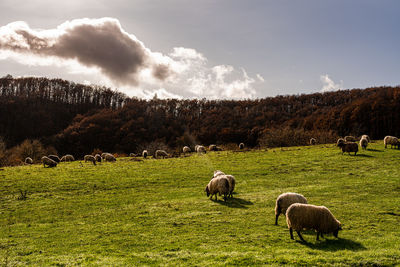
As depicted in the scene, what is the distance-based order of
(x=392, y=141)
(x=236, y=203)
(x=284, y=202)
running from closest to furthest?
(x=284, y=202), (x=236, y=203), (x=392, y=141)

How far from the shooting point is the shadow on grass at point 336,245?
10772 millimetres

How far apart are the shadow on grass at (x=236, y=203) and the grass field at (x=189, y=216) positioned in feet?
0.26

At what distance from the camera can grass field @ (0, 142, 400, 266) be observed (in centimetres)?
1070

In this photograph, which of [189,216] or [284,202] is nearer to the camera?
[284,202]

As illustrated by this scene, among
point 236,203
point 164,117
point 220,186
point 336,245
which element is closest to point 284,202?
point 336,245

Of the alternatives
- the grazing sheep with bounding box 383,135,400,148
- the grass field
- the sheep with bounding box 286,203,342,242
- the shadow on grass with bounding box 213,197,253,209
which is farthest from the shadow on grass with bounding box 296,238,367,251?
the grazing sheep with bounding box 383,135,400,148

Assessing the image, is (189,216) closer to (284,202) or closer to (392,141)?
(284,202)

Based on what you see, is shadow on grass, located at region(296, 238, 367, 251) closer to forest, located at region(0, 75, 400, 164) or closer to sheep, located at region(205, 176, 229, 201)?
sheep, located at region(205, 176, 229, 201)

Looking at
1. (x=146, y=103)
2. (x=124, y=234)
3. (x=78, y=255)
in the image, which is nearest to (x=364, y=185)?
(x=124, y=234)

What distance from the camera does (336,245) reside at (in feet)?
36.6

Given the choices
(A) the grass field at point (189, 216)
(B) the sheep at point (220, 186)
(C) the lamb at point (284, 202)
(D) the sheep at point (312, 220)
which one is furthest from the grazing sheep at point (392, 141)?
(D) the sheep at point (312, 220)

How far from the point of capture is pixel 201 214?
17047 millimetres

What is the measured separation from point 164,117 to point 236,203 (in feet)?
432

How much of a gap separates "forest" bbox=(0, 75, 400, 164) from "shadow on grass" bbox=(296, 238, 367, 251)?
56670 millimetres
